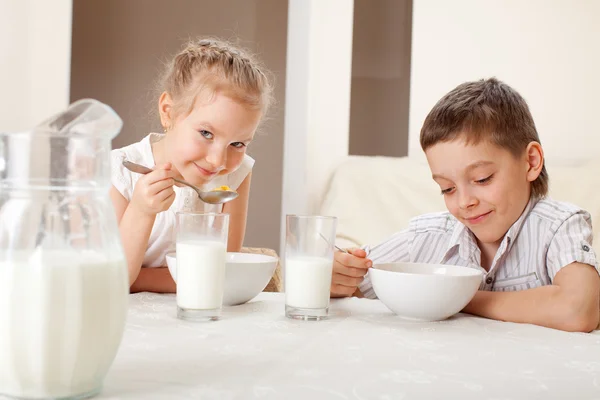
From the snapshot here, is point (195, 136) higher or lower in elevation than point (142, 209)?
higher

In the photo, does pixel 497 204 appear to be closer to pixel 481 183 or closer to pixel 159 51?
pixel 481 183

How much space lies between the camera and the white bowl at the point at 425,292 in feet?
3.08

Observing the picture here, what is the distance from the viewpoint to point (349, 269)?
111 centimetres

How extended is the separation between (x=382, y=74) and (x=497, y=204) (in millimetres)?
1845

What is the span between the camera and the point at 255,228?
3.29m

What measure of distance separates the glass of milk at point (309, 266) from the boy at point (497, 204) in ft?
0.53

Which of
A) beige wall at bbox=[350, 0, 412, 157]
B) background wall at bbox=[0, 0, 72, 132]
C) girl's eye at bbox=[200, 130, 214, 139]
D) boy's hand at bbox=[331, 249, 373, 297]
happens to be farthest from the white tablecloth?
beige wall at bbox=[350, 0, 412, 157]

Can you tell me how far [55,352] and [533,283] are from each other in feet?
3.33

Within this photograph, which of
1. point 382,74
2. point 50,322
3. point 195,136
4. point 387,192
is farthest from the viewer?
point 382,74

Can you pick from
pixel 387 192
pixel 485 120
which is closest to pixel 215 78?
pixel 485 120

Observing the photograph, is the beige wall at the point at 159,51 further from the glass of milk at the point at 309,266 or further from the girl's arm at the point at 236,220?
the glass of milk at the point at 309,266

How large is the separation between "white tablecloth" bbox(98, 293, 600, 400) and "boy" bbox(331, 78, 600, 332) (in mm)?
233

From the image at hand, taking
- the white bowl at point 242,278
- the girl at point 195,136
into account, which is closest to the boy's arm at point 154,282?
the girl at point 195,136

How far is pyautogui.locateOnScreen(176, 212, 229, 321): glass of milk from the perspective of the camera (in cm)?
90
